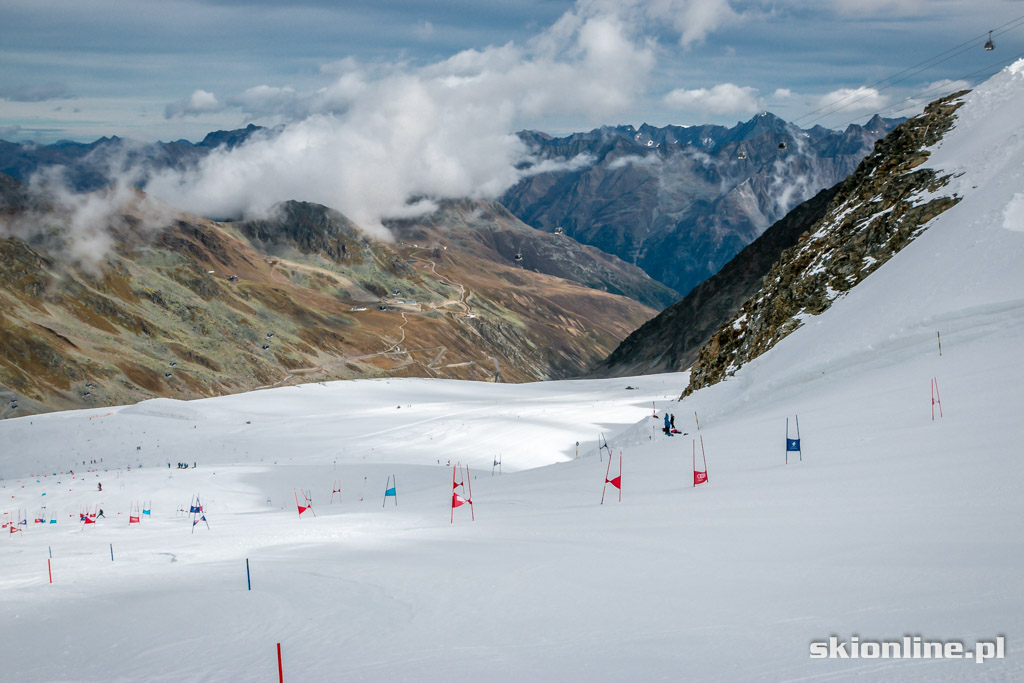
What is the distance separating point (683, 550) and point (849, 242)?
109 feet

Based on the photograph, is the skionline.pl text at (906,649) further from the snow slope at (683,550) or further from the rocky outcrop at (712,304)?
the rocky outcrop at (712,304)

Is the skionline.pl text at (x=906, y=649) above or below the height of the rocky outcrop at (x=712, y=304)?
below

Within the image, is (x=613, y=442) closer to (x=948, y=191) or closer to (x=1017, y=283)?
(x=1017, y=283)

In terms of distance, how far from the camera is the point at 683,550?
46.3 feet

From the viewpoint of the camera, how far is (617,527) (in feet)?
55.7

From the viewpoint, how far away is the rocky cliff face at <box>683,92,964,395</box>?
127 feet

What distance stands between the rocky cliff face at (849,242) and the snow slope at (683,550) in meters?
2.25

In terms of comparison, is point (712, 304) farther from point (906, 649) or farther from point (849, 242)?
point (906, 649)

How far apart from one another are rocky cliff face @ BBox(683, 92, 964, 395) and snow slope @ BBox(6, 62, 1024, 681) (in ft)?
7.37

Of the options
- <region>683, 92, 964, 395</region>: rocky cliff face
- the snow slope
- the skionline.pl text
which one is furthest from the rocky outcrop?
the skionline.pl text

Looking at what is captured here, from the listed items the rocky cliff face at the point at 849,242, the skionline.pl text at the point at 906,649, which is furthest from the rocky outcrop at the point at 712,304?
the skionline.pl text at the point at 906,649

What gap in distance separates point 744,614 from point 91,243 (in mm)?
215649

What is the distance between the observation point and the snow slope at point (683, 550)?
10.0 metres

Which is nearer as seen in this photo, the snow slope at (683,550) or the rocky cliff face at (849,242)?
the snow slope at (683,550)
